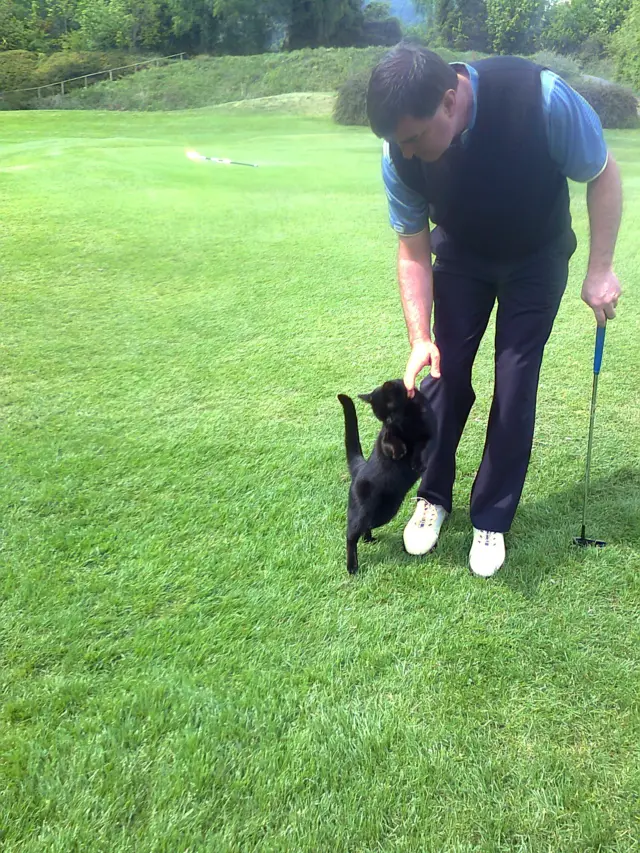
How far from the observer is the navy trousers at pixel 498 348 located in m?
2.00

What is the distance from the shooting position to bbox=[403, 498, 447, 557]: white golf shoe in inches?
88.4

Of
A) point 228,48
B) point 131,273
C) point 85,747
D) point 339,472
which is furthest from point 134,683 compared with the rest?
point 228,48

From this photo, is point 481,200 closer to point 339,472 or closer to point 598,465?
point 339,472

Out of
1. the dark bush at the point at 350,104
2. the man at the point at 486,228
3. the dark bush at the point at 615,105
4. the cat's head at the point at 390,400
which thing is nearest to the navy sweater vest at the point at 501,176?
the man at the point at 486,228

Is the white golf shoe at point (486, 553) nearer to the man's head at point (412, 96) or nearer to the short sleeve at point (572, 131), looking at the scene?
the short sleeve at point (572, 131)

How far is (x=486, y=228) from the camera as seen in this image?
6.23 feet

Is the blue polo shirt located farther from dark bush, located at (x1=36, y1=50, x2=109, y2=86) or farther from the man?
dark bush, located at (x1=36, y1=50, x2=109, y2=86)

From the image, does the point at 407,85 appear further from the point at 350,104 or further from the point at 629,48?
the point at 629,48

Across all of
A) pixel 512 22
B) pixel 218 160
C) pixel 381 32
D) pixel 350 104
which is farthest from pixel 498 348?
pixel 381 32

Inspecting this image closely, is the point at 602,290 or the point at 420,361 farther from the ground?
the point at 602,290

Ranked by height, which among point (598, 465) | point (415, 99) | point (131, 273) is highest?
point (415, 99)

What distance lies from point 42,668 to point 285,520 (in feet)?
3.19

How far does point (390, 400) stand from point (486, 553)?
2.12 feet

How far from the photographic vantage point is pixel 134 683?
1.74m
